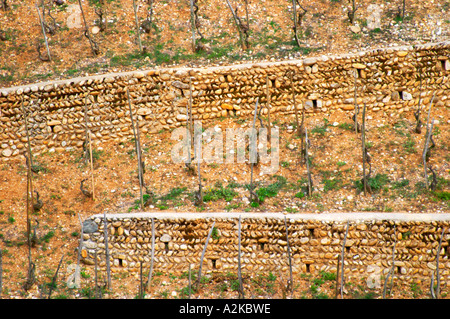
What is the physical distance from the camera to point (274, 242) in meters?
14.0

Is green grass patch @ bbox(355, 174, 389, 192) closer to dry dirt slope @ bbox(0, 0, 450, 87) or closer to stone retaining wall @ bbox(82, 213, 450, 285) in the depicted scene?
stone retaining wall @ bbox(82, 213, 450, 285)

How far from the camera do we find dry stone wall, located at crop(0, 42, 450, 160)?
16500mm

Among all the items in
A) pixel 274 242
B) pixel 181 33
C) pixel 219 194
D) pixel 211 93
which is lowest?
pixel 274 242

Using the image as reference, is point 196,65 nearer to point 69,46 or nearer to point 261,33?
point 261,33

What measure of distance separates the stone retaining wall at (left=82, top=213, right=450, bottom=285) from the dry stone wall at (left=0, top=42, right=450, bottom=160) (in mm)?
3337

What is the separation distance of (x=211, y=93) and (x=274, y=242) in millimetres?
4466

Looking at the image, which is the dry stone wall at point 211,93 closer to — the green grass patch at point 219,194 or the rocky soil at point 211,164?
the rocky soil at point 211,164

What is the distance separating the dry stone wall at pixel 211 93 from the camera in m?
16.5

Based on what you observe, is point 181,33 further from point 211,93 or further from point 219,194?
point 219,194

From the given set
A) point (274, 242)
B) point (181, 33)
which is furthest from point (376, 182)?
point (181, 33)

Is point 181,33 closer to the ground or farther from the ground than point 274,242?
farther from the ground

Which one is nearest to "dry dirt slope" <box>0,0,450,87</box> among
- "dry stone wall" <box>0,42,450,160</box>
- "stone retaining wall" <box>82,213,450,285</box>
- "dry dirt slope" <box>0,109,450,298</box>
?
"dry stone wall" <box>0,42,450,160</box>

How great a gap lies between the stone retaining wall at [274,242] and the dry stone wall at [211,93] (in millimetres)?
3337

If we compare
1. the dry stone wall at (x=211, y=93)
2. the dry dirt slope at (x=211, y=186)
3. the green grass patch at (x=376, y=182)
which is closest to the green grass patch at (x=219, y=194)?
the dry dirt slope at (x=211, y=186)
